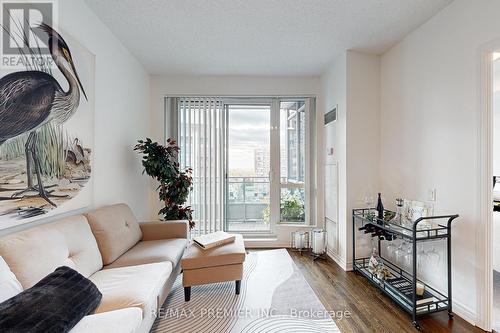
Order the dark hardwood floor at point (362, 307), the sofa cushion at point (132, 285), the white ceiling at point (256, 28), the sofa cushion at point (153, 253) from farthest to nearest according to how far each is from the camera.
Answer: the white ceiling at point (256, 28) < the sofa cushion at point (153, 253) < the dark hardwood floor at point (362, 307) < the sofa cushion at point (132, 285)

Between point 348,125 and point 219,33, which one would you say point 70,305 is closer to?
point 219,33

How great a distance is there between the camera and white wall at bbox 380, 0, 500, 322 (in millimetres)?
1890

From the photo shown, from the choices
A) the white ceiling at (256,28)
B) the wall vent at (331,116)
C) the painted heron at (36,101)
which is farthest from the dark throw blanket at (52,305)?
the wall vent at (331,116)

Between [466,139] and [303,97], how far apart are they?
2.27 m

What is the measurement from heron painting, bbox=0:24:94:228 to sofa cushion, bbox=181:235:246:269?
1.08m

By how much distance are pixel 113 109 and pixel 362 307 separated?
3226 mm

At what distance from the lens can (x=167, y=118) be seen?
12.5 feet

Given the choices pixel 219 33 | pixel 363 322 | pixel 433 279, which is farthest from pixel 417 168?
pixel 219 33

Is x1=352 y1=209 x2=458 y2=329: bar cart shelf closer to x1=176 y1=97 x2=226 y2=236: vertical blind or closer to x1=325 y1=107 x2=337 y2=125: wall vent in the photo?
x1=325 y1=107 x2=337 y2=125: wall vent

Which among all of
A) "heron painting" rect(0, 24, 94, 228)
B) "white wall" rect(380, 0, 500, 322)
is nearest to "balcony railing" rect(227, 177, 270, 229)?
"white wall" rect(380, 0, 500, 322)

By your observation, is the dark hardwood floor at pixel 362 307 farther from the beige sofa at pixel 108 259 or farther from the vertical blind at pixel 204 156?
the vertical blind at pixel 204 156

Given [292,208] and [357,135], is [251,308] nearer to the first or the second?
[292,208]

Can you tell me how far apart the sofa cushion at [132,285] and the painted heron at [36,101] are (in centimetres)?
72

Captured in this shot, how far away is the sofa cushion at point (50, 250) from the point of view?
4.18 ft
